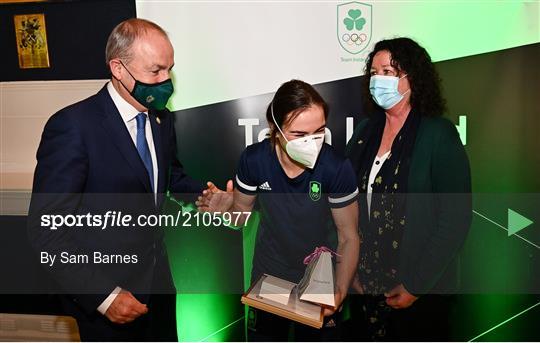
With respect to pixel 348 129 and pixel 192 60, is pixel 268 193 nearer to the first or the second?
pixel 348 129

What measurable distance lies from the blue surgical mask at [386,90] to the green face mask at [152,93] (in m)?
0.93

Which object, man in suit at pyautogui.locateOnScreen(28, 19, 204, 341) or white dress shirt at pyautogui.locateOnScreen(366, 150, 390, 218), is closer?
man in suit at pyautogui.locateOnScreen(28, 19, 204, 341)

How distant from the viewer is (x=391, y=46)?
6.64 feet

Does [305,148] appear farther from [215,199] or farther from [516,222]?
[516,222]

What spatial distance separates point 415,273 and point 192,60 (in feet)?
4.95

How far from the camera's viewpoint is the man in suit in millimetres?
1729

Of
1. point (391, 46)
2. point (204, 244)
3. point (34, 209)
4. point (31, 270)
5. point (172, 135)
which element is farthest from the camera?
point (31, 270)

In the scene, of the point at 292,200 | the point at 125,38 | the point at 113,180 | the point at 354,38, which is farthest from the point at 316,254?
the point at 125,38

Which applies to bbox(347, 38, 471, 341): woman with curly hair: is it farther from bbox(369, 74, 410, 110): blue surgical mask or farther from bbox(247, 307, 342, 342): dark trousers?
bbox(247, 307, 342, 342): dark trousers

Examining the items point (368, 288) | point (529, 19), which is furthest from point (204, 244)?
point (529, 19)

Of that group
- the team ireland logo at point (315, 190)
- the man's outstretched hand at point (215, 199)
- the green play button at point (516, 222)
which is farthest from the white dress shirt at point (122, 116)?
the green play button at point (516, 222)

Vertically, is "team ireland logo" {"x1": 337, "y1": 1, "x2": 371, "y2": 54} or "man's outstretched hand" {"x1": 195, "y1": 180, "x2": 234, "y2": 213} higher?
"team ireland logo" {"x1": 337, "y1": 1, "x2": 371, "y2": 54}

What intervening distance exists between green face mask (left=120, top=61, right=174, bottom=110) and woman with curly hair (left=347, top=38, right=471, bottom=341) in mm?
927

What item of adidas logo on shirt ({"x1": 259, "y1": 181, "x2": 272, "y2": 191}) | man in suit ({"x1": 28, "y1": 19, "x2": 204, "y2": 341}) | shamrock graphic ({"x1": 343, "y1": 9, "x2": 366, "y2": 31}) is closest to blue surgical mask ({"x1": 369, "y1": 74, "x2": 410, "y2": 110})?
shamrock graphic ({"x1": 343, "y1": 9, "x2": 366, "y2": 31})
